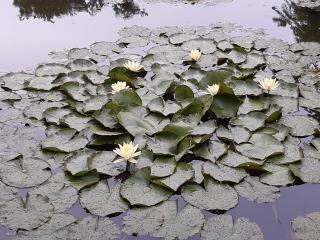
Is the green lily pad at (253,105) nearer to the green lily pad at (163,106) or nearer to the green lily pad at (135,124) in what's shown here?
the green lily pad at (163,106)

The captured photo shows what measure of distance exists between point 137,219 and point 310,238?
3.17 feet

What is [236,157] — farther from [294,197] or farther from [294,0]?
[294,0]

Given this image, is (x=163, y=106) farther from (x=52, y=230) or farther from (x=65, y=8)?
(x=65, y=8)

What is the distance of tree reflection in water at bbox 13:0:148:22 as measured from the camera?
18.5ft

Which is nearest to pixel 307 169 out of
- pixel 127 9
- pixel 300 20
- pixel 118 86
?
pixel 118 86

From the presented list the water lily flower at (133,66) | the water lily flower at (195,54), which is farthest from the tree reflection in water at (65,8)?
the water lily flower at (133,66)

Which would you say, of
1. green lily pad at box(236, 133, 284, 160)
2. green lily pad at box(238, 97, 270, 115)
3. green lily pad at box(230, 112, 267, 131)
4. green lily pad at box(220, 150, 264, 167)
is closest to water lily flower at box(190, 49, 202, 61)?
green lily pad at box(238, 97, 270, 115)

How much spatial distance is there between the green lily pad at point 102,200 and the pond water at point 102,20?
6.72ft

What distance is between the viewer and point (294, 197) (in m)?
2.66

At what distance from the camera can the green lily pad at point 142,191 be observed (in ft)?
8.35

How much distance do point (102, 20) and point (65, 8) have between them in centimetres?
70

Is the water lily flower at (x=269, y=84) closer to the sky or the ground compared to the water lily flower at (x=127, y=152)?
closer to the sky

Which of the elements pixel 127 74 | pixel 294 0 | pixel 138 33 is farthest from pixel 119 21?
pixel 294 0

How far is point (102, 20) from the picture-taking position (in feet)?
18.0
